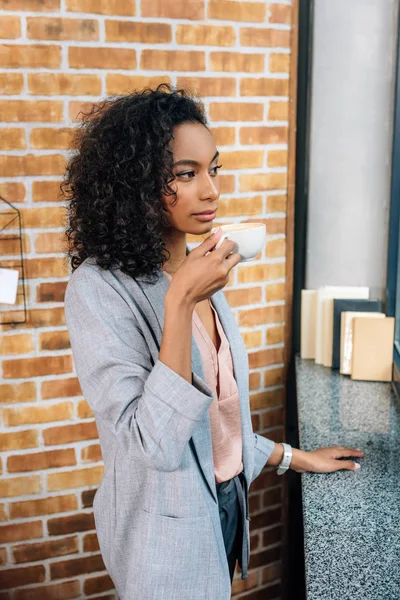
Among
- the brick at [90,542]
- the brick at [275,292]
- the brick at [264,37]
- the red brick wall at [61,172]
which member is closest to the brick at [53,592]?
the red brick wall at [61,172]

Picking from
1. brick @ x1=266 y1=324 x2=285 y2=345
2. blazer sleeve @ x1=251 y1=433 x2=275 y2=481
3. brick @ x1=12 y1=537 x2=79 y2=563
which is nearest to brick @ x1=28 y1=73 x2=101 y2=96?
brick @ x1=266 y1=324 x2=285 y2=345

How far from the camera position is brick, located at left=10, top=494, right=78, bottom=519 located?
1931mm

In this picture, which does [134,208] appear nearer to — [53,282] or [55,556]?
[53,282]

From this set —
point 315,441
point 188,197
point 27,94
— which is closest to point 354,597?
point 315,441

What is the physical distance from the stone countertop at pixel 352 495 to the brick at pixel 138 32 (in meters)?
1.13

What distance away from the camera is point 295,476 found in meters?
2.28

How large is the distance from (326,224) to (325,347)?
1.42ft

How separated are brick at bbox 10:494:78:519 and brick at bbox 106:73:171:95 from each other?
122 cm

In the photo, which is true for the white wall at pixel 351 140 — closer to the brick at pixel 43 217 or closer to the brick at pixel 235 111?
the brick at pixel 235 111

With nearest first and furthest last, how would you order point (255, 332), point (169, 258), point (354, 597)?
1. point (354, 597)
2. point (169, 258)
3. point (255, 332)

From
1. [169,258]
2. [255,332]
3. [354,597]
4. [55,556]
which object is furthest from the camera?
[255,332]

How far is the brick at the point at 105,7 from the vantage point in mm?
1743

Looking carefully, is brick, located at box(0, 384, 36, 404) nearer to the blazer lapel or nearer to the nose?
the blazer lapel

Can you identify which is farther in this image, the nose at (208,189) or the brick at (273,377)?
the brick at (273,377)
